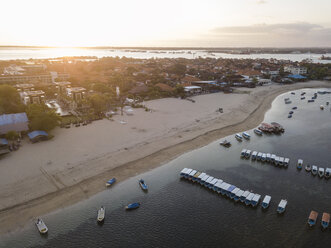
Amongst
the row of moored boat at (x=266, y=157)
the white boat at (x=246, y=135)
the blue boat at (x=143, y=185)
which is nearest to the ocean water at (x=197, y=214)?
the blue boat at (x=143, y=185)

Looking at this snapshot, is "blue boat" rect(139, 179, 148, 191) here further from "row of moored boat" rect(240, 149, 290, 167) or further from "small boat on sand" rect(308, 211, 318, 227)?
"small boat on sand" rect(308, 211, 318, 227)

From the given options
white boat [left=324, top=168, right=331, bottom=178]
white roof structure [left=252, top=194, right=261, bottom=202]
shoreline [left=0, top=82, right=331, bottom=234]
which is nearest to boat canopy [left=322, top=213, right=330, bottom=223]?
white roof structure [left=252, top=194, right=261, bottom=202]

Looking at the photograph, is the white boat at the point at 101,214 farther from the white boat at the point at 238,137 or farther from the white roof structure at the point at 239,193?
the white boat at the point at 238,137

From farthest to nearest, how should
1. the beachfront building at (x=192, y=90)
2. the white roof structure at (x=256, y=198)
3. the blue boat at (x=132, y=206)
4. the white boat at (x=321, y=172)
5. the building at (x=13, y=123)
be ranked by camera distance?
the beachfront building at (x=192, y=90), the building at (x=13, y=123), the white boat at (x=321, y=172), the white roof structure at (x=256, y=198), the blue boat at (x=132, y=206)

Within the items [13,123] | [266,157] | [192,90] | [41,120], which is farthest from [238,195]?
[192,90]

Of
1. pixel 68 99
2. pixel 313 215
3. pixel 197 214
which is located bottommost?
pixel 197 214

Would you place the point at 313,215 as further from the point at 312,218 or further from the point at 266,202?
the point at 266,202
